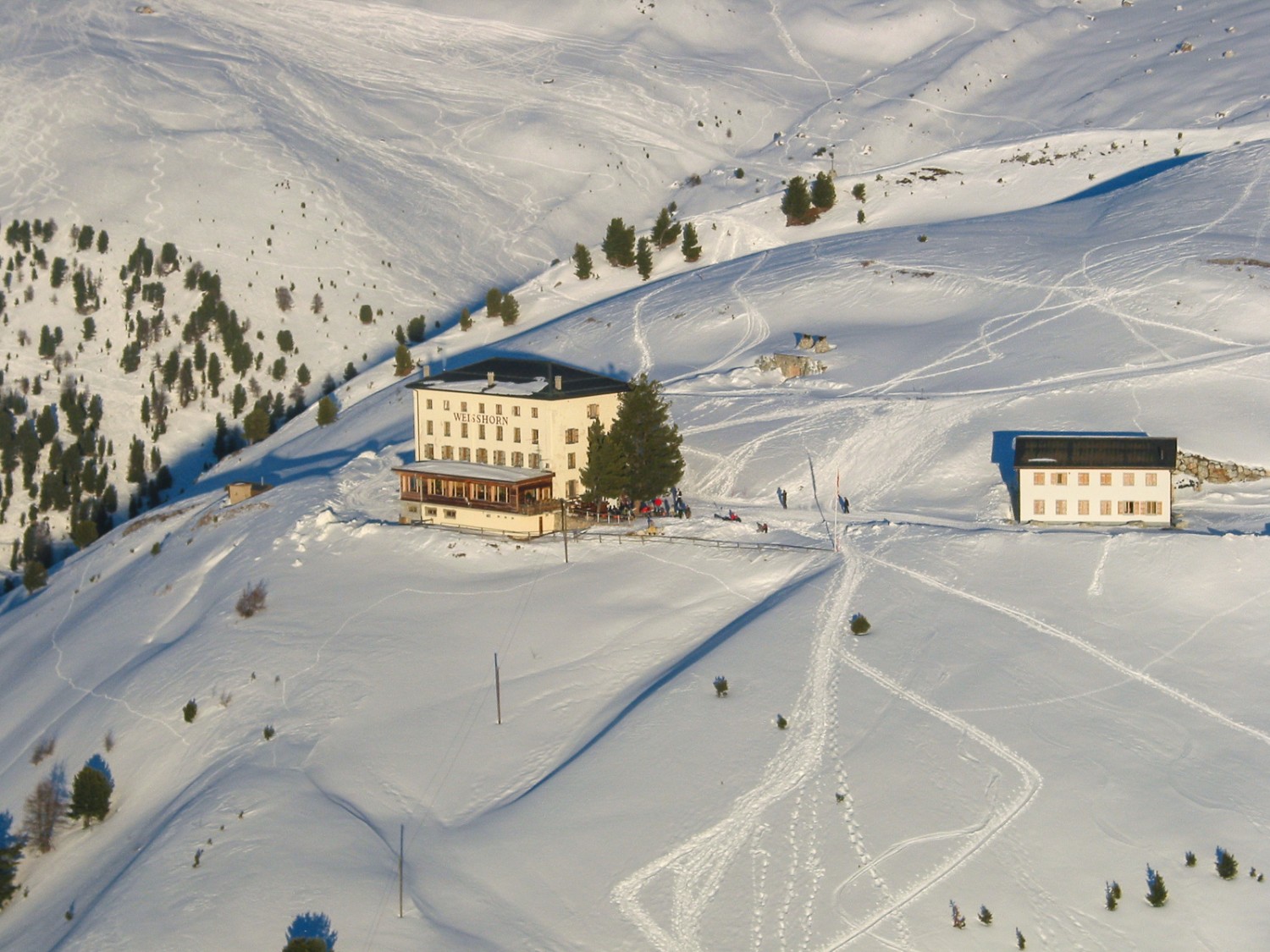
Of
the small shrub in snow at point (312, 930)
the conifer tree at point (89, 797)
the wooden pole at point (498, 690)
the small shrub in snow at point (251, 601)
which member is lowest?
the small shrub in snow at point (312, 930)

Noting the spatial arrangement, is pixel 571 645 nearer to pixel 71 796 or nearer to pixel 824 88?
pixel 71 796

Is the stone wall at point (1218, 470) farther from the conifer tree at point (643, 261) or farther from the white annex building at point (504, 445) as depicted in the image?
the conifer tree at point (643, 261)

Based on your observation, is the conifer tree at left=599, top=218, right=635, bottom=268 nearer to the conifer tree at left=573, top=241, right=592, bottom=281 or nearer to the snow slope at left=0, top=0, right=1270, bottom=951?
the conifer tree at left=573, top=241, right=592, bottom=281

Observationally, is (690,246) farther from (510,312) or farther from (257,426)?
(257,426)

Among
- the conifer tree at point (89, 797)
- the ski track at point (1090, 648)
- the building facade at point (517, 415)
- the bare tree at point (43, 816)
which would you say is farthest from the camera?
the building facade at point (517, 415)

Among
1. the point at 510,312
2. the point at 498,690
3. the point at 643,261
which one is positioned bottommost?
Result: the point at 498,690

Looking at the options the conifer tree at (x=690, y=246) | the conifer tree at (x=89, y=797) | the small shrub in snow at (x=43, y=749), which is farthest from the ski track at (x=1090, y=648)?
the conifer tree at (x=690, y=246)

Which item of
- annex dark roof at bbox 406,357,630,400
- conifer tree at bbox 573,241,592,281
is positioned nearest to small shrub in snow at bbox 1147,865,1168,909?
annex dark roof at bbox 406,357,630,400

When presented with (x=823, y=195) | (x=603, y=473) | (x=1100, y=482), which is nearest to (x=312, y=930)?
(x=603, y=473)
